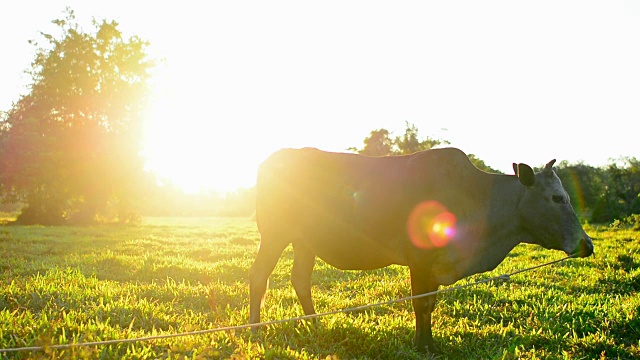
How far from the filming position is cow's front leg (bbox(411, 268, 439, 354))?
5.07m

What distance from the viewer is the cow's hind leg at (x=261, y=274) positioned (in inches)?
227

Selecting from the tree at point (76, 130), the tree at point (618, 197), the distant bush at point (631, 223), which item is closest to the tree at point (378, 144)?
the distant bush at point (631, 223)

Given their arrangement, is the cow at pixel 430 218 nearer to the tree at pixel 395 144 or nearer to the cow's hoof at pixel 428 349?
the cow's hoof at pixel 428 349

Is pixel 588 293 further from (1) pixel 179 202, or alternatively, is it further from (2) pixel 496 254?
(1) pixel 179 202

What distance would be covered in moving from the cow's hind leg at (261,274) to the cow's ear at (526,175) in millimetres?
2964

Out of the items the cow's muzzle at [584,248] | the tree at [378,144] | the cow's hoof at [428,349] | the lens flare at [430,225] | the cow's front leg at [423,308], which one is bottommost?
the cow's hoof at [428,349]

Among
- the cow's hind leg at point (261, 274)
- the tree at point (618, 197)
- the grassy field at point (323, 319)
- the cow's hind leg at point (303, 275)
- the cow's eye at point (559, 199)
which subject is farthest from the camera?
the tree at point (618, 197)

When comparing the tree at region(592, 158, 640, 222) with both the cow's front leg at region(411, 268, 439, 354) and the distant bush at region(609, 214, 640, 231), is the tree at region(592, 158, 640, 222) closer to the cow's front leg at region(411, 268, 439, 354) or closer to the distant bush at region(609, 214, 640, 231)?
the distant bush at region(609, 214, 640, 231)

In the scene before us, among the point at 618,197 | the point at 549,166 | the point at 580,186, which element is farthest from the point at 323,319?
the point at 580,186

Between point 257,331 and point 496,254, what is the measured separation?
2860mm

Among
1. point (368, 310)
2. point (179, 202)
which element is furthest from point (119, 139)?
point (179, 202)

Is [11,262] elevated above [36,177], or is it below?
below

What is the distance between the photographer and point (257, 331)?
5.23 m

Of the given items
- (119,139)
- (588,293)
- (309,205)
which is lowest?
(588,293)
